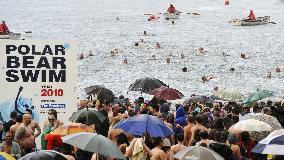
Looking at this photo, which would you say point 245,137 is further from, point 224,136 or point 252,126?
point 252,126

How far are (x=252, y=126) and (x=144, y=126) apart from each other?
2267mm

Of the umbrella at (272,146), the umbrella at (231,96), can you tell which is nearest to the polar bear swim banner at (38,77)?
the umbrella at (272,146)

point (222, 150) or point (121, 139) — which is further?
point (121, 139)

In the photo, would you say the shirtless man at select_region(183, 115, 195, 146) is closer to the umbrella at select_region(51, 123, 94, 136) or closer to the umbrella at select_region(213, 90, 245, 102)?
the umbrella at select_region(51, 123, 94, 136)

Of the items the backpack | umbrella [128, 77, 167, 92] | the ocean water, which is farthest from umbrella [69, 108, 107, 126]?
the ocean water

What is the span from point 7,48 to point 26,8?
273ft

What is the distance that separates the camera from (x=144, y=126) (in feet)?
35.5

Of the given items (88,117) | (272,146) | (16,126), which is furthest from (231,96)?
(272,146)

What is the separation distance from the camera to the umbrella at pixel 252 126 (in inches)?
460

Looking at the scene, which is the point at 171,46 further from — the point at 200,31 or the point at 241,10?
the point at 241,10

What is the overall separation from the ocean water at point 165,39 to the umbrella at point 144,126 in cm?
2390

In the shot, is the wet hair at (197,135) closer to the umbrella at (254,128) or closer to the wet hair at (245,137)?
the wet hair at (245,137)

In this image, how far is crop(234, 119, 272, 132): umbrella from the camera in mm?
11695

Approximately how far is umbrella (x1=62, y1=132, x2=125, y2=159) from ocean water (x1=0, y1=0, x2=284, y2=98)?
2545cm
